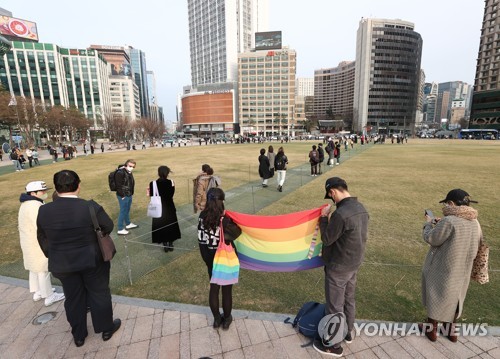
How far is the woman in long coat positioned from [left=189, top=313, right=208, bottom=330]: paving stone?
2.46m

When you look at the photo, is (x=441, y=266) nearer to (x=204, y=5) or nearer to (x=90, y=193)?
(x=90, y=193)

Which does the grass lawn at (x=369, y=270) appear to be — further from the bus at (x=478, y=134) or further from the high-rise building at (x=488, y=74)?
the high-rise building at (x=488, y=74)

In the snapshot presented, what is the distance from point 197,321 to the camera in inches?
149

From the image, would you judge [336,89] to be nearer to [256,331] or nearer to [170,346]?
[256,331]

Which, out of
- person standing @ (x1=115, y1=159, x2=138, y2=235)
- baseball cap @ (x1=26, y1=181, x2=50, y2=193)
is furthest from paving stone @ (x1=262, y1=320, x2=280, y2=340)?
person standing @ (x1=115, y1=159, x2=138, y2=235)

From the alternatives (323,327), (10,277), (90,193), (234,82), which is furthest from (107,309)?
(234,82)

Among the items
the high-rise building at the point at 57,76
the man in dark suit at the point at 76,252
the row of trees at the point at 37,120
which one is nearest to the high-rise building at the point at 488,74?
the row of trees at the point at 37,120

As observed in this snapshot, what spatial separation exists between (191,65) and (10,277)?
598ft

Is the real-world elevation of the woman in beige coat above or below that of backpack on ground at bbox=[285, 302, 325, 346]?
above

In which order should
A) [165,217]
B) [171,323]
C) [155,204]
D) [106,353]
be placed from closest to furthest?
[106,353] → [171,323] → [155,204] → [165,217]

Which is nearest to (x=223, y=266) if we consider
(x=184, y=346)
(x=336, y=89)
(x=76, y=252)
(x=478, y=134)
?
(x=184, y=346)

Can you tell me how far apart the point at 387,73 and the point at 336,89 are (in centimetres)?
6328

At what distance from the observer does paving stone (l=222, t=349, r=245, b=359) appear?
10.3ft

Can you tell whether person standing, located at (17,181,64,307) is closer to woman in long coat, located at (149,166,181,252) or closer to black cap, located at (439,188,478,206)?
woman in long coat, located at (149,166,181,252)
